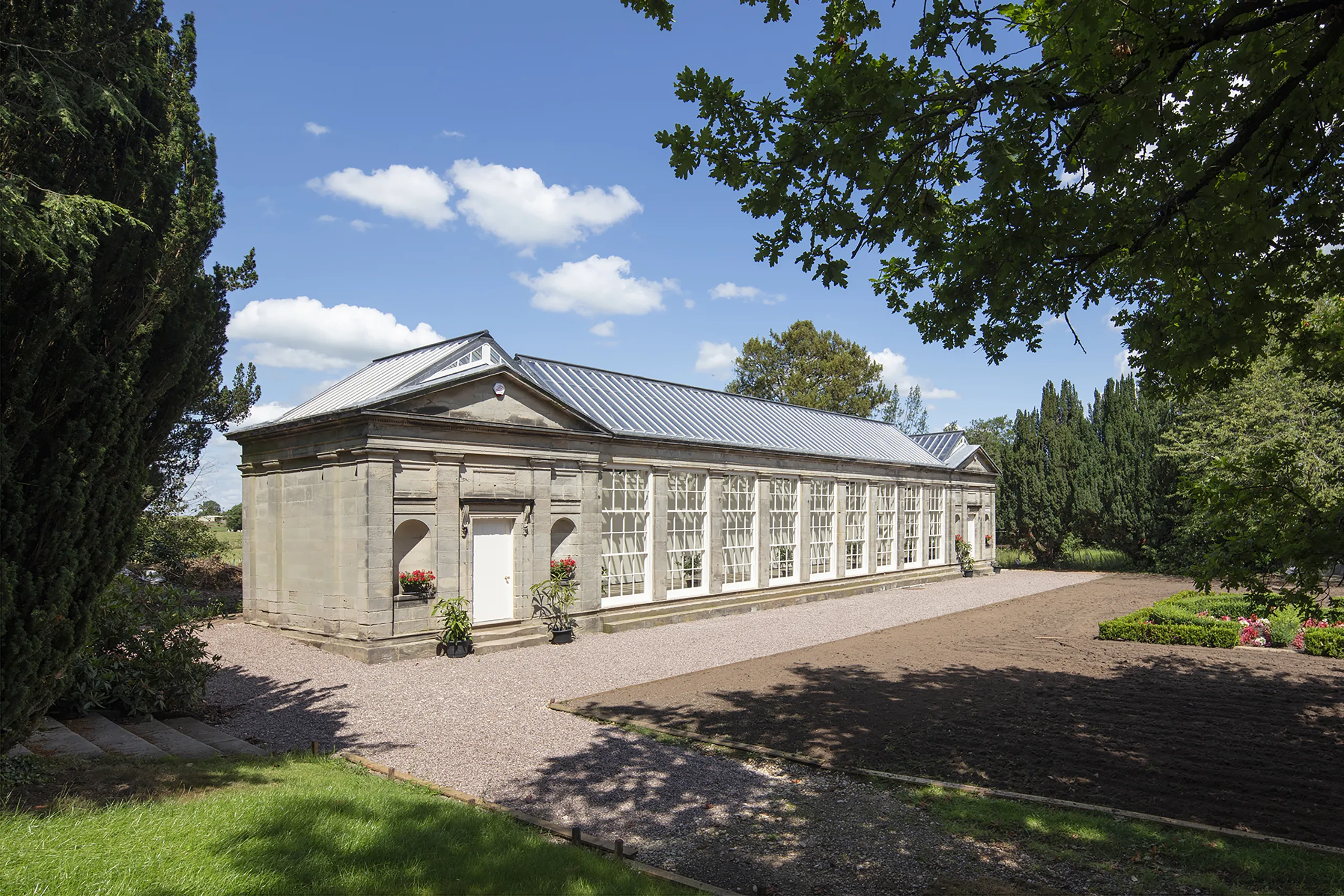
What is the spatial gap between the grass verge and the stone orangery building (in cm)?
1008

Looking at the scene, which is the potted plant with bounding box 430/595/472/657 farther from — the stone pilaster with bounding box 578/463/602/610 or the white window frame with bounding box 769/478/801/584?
the white window frame with bounding box 769/478/801/584

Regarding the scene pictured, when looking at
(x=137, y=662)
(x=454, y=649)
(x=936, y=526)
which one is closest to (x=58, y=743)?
(x=137, y=662)

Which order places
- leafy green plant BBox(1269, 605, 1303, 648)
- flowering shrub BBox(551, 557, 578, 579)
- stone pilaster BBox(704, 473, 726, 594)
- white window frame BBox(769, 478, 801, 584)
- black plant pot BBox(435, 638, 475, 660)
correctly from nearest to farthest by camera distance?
black plant pot BBox(435, 638, 475, 660) → leafy green plant BBox(1269, 605, 1303, 648) → flowering shrub BBox(551, 557, 578, 579) → stone pilaster BBox(704, 473, 726, 594) → white window frame BBox(769, 478, 801, 584)

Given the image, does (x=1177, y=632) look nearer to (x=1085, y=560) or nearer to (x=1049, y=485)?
(x=1049, y=485)

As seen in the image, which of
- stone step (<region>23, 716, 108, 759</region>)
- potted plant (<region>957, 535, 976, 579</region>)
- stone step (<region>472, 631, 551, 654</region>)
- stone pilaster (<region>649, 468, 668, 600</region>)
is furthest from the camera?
potted plant (<region>957, 535, 976, 579</region>)

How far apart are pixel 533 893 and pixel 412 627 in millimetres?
10006

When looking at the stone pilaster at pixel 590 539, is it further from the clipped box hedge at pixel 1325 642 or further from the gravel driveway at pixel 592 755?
the clipped box hedge at pixel 1325 642

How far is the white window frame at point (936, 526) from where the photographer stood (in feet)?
102

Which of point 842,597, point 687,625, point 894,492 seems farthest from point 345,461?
point 894,492

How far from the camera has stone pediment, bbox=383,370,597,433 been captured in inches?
564

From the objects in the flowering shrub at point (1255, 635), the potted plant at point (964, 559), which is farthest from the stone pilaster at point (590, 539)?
the potted plant at point (964, 559)

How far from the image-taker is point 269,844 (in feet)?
16.2

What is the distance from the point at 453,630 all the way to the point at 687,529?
7.75 metres

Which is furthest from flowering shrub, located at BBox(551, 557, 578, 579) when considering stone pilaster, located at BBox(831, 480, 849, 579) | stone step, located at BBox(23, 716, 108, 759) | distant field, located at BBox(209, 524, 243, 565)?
stone pilaster, located at BBox(831, 480, 849, 579)
